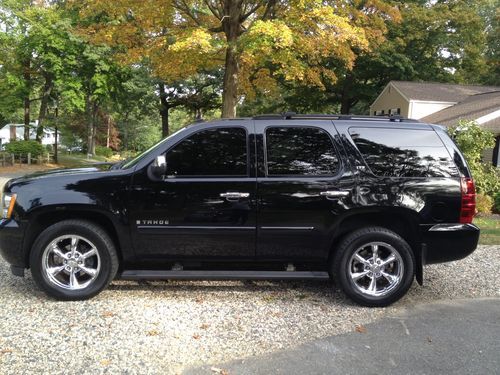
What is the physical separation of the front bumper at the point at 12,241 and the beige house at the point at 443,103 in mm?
19850

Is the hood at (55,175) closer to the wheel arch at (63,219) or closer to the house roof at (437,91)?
the wheel arch at (63,219)

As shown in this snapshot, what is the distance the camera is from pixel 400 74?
101ft

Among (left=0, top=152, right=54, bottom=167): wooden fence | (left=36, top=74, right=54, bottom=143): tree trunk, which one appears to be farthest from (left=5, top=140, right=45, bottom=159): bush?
(left=36, top=74, right=54, bottom=143): tree trunk

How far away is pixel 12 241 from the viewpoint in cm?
443

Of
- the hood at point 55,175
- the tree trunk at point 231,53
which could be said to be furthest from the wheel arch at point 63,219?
the tree trunk at point 231,53

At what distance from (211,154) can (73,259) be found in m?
1.75

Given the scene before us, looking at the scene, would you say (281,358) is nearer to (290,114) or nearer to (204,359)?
(204,359)

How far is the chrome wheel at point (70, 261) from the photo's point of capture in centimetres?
444

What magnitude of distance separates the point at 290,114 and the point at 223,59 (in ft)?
34.1

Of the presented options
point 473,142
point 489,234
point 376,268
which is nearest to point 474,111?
point 473,142

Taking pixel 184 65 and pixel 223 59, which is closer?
pixel 184 65

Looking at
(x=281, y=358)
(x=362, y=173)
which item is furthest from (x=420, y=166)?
(x=281, y=358)

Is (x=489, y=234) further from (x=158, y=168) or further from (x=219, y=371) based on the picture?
(x=219, y=371)

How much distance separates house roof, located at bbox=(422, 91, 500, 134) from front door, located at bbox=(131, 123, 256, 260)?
15.6m
